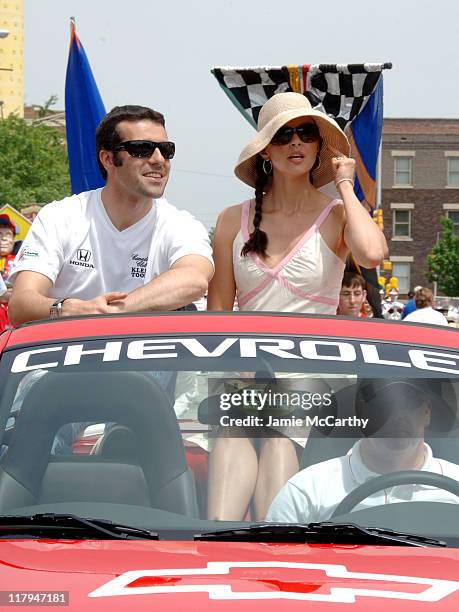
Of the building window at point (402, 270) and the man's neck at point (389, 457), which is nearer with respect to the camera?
the man's neck at point (389, 457)

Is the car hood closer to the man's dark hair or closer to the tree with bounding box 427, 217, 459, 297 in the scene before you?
the man's dark hair

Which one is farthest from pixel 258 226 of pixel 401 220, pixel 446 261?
pixel 401 220

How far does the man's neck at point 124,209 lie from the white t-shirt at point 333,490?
198 cm

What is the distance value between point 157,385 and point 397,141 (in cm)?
7379

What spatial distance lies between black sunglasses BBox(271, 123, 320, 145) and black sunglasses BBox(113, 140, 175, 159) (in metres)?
0.41

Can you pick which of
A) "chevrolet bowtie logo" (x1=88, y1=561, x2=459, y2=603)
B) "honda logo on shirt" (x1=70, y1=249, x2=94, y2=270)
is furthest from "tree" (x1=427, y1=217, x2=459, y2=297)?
"chevrolet bowtie logo" (x1=88, y1=561, x2=459, y2=603)

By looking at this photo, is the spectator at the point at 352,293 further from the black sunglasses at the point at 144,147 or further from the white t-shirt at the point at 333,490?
the white t-shirt at the point at 333,490

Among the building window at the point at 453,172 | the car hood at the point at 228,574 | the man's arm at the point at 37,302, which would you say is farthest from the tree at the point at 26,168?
the car hood at the point at 228,574

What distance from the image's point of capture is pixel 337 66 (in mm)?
9953

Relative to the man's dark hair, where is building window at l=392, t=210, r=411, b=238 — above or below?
above

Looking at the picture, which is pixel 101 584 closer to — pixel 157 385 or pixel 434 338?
pixel 157 385

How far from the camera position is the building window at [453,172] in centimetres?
7562

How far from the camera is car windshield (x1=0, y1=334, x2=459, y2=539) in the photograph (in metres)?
3.20

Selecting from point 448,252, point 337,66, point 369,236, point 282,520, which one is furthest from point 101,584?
point 448,252
